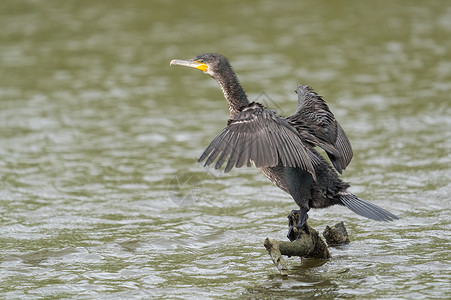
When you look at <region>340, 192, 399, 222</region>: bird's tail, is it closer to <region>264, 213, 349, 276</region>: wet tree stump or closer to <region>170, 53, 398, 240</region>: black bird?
<region>170, 53, 398, 240</region>: black bird

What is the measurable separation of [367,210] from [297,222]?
2.33 ft

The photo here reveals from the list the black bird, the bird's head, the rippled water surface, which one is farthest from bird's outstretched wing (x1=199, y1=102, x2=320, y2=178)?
the bird's head

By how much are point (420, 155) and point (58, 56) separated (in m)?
7.83

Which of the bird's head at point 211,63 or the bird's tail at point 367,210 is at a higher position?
the bird's head at point 211,63

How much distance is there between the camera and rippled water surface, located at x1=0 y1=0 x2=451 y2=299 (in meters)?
6.73

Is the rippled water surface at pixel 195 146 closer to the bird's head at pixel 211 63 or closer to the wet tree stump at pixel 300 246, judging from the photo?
the wet tree stump at pixel 300 246

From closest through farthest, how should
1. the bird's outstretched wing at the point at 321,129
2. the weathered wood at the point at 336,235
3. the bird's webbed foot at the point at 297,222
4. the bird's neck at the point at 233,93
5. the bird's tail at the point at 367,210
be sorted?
the bird's tail at the point at 367,210 < the bird's webbed foot at the point at 297,222 < the bird's outstretched wing at the point at 321,129 < the weathered wood at the point at 336,235 < the bird's neck at the point at 233,93

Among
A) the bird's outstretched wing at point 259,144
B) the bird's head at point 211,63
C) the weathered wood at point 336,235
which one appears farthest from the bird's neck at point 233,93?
the weathered wood at point 336,235

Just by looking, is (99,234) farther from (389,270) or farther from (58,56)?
(58,56)

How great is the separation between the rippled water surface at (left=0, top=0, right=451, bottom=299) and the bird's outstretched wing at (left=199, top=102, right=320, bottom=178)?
3.49 feet

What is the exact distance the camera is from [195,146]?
35.5 ft

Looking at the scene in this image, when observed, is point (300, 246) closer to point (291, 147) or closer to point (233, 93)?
point (291, 147)

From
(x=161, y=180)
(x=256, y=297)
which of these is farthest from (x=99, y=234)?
(x=256, y=297)

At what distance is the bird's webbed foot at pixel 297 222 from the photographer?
6.65 metres
